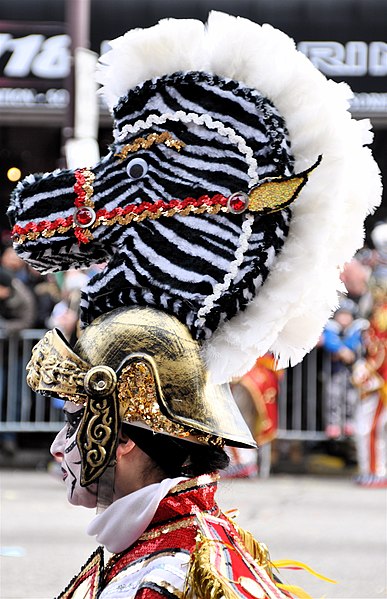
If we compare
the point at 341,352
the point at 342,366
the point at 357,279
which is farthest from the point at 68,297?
the point at 357,279

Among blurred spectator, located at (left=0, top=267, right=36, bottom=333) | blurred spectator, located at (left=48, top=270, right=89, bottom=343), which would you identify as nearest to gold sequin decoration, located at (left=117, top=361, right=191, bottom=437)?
blurred spectator, located at (left=48, top=270, right=89, bottom=343)

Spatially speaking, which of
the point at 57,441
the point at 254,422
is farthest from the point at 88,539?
the point at 57,441

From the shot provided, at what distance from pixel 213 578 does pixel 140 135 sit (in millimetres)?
1025

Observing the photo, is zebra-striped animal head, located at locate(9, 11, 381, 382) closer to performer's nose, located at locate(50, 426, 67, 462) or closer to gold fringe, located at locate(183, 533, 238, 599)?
performer's nose, located at locate(50, 426, 67, 462)

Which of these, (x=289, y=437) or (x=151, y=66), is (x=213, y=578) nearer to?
(x=151, y=66)

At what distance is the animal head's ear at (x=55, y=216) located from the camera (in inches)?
107

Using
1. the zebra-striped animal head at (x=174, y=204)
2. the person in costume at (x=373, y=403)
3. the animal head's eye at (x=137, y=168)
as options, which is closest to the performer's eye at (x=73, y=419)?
the zebra-striped animal head at (x=174, y=204)

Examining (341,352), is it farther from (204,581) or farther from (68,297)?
(204,581)

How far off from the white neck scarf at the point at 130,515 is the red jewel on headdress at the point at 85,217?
0.62 m

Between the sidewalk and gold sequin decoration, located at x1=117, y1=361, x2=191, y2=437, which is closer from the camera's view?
gold sequin decoration, located at x1=117, y1=361, x2=191, y2=437

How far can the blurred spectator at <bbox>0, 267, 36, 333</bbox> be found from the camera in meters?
11.4

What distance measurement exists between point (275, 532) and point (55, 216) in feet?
16.9

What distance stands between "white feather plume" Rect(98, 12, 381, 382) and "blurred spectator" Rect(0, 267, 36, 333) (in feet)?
29.1

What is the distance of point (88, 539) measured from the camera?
277 inches
